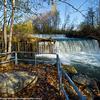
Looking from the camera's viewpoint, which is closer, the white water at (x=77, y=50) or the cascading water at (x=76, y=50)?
the cascading water at (x=76, y=50)

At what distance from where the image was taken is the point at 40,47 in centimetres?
2200

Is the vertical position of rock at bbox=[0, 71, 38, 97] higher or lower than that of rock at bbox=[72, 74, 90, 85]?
higher

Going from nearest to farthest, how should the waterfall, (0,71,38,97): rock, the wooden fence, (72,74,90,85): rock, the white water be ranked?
(0,71,38,97): rock
(72,74,90,85): rock
the wooden fence
the white water
the waterfall

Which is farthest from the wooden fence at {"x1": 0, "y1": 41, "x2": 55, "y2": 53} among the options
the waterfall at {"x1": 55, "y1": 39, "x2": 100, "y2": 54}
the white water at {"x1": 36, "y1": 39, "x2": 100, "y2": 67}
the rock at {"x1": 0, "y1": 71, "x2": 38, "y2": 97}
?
the rock at {"x1": 0, "y1": 71, "x2": 38, "y2": 97}

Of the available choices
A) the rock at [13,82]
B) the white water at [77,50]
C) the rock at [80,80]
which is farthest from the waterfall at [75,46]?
the rock at [13,82]

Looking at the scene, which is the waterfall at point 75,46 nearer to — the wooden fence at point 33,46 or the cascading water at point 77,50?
the cascading water at point 77,50

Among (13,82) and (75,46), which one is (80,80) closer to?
(13,82)

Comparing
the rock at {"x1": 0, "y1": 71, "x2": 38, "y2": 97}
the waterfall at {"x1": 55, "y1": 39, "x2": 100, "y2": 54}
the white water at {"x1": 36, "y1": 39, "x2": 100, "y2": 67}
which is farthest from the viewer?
the waterfall at {"x1": 55, "y1": 39, "x2": 100, "y2": 54}

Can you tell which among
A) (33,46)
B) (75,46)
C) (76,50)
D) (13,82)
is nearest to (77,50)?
(76,50)

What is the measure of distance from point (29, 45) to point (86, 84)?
11324 mm

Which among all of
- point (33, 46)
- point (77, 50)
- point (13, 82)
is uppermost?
point (33, 46)

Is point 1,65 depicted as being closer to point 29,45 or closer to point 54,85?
point 54,85

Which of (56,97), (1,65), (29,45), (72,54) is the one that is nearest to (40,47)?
(29,45)

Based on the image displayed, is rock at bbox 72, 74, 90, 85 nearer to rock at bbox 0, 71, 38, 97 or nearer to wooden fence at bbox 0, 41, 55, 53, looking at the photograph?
rock at bbox 0, 71, 38, 97
